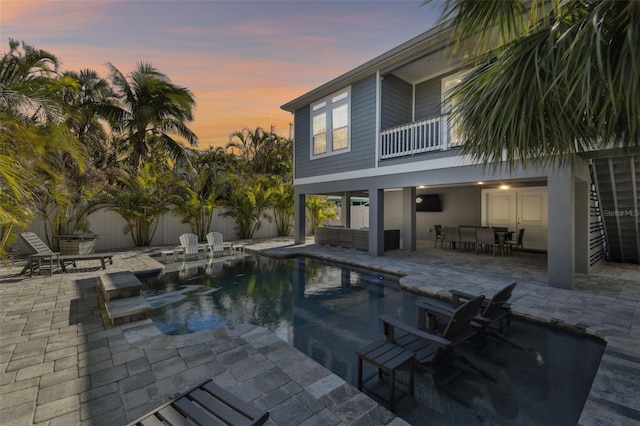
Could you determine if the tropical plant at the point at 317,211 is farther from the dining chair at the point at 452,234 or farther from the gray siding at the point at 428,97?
the gray siding at the point at 428,97

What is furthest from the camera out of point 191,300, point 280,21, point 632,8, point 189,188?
point 189,188

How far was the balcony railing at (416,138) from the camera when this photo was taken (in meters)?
8.73

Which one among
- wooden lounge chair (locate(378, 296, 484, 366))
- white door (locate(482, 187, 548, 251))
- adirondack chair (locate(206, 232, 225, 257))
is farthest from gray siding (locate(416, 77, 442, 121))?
adirondack chair (locate(206, 232, 225, 257))

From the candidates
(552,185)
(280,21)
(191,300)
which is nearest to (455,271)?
(552,185)

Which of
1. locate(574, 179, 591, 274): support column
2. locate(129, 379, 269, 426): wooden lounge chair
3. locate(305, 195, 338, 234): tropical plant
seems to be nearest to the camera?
locate(129, 379, 269, 426): wooden lounge chair

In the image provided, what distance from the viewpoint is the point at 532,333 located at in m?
4.68

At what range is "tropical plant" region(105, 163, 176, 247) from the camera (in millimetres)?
12359

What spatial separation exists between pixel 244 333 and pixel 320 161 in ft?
31.6

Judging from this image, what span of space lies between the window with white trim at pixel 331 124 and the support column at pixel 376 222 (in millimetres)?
2278

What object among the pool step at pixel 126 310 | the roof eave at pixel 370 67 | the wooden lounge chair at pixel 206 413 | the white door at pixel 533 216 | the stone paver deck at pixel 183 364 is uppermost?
the roof eave at pixel 370 67

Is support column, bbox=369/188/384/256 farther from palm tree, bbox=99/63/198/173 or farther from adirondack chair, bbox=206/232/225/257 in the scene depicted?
palm tree, bbox=99/63/198/173

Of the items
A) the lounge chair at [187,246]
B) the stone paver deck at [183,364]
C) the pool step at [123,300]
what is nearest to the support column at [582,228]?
the stone paver deck at [183,364]

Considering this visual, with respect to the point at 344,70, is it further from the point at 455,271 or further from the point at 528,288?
the point at 528,288

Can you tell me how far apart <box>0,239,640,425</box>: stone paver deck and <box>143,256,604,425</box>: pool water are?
1.15ft
